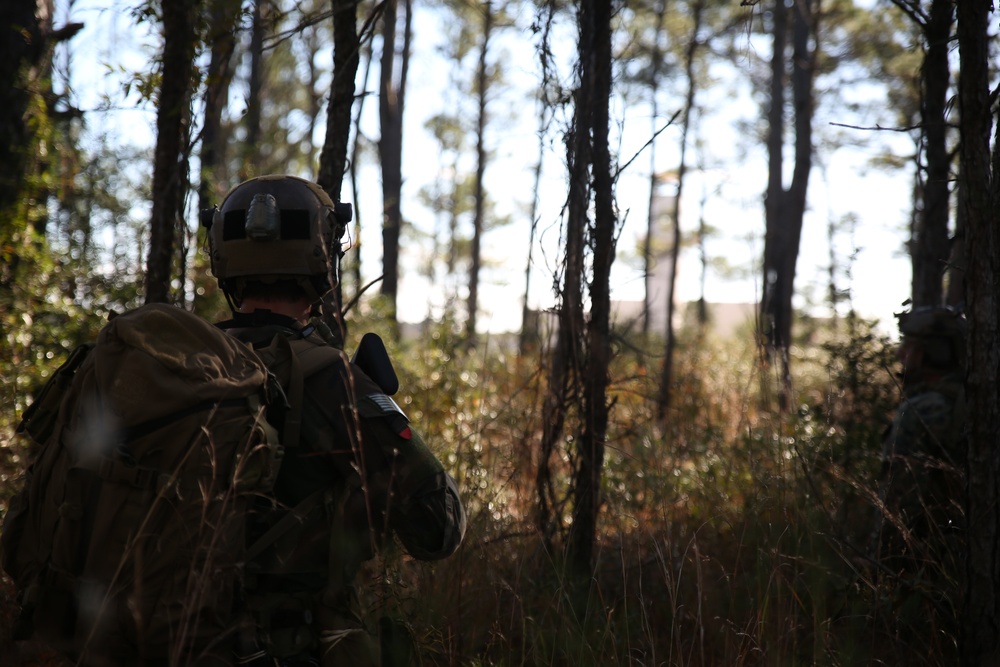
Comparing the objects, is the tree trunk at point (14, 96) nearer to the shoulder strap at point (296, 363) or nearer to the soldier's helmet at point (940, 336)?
the shoulder strap at point (296, 363)

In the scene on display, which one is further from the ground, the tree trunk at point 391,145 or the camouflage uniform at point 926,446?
the tree trunk at point 391,145

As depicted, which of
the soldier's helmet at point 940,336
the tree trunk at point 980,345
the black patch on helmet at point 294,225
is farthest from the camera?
the soldier's helmet at point 940,336

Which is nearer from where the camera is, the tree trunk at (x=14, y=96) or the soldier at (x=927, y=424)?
the soldier at (x=927, y=424)

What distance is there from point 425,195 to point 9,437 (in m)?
24.1

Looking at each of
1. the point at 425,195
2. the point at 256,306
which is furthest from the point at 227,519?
the point at 425,195

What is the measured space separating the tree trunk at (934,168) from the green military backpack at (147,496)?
12.5ft

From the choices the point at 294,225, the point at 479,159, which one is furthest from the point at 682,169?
the point at 294,225

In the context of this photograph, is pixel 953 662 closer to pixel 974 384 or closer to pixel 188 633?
pixel 974 384

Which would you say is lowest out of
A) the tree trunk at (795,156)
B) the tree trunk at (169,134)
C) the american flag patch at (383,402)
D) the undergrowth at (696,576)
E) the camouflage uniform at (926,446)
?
the undergrowth at (696,576)

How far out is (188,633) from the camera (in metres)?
1.65

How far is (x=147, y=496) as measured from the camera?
5.32ft

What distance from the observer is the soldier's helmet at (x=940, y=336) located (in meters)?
3.84

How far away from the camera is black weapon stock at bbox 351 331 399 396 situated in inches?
78.3

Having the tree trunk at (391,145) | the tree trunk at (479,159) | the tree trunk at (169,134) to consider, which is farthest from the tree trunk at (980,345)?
the tree trunk at (479,159)
